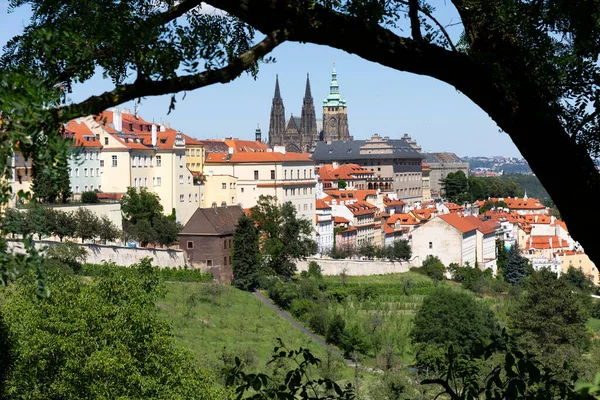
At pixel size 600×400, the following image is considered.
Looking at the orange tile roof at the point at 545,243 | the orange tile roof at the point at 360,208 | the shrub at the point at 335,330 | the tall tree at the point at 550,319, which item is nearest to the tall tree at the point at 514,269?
the orange tile roof at the point at 360,208

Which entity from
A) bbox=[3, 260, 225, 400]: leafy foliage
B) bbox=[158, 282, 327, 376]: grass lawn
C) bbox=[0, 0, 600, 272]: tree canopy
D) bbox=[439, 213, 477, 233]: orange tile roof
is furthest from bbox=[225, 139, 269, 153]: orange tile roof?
bbox=[0, 0, 600, 272]: tree canopy

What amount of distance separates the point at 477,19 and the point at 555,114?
2.11ft

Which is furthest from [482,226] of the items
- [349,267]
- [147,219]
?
[147,219]

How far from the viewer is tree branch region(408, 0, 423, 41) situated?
4.15 meters

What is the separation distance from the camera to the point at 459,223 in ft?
215

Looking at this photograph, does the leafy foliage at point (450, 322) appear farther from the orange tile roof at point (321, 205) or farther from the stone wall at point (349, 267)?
the orange tile roof at point (321, 205)

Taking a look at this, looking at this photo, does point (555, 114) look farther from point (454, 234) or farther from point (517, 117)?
point (454, 234)

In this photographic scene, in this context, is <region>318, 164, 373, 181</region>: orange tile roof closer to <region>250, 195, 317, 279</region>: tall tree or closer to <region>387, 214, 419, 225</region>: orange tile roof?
<region>387, 214, 419, 225</region>: orange tile roof

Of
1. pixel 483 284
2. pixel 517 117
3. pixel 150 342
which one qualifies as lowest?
pixel 483 284

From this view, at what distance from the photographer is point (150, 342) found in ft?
57.5

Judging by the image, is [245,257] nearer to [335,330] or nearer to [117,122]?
[335,330]

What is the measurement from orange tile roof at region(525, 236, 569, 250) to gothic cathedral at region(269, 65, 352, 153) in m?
75.6

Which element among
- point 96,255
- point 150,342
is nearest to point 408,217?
point 96,255

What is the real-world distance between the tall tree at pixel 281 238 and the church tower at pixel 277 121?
104383 millimetres
